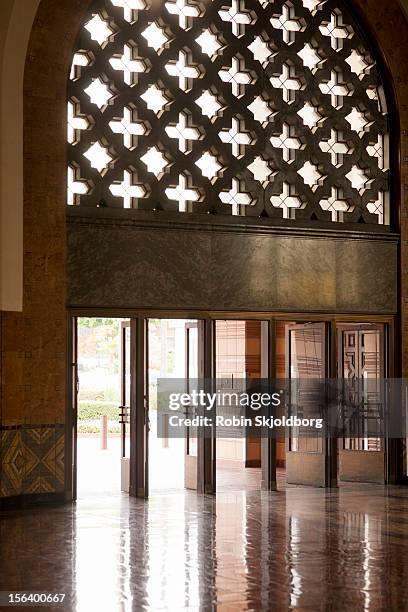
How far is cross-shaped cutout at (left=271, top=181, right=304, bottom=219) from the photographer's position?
483 inches

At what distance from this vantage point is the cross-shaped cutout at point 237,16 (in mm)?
12081

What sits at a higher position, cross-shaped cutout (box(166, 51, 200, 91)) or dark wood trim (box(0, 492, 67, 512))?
cross-shaped cutout (box(166, 51, 200, 91))

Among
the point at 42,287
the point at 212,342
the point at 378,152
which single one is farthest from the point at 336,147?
the point at 42,287

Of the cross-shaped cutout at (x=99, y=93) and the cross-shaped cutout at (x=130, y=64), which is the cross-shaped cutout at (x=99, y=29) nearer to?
the cross-shaped cutout at (x=130, y=64)

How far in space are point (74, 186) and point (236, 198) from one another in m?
1.91

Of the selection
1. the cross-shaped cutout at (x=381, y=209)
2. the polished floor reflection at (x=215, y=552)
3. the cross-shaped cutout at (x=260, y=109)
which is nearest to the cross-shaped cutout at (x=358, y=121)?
the cross-shaped cutout at (x=381, y=209)

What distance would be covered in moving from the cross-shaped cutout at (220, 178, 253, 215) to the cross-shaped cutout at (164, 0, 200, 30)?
70.5 inches

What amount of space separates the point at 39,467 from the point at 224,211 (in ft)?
11.4

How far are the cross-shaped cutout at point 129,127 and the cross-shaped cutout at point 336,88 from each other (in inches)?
93.4

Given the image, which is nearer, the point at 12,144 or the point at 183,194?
the point at 12,144

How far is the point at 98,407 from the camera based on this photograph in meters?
23.8

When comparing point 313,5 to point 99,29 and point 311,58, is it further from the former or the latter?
point 99,29

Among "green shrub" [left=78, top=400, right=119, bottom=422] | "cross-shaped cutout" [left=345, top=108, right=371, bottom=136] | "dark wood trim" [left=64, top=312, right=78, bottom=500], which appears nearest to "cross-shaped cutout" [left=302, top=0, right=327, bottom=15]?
"cross-shaped cutout" [left=345, top=108, right=371, bottom=136]

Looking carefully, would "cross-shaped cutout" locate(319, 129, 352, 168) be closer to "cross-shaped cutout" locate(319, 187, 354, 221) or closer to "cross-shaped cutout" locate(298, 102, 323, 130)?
"cross-shaped cutout" locate(298, 102, 323, 130)
